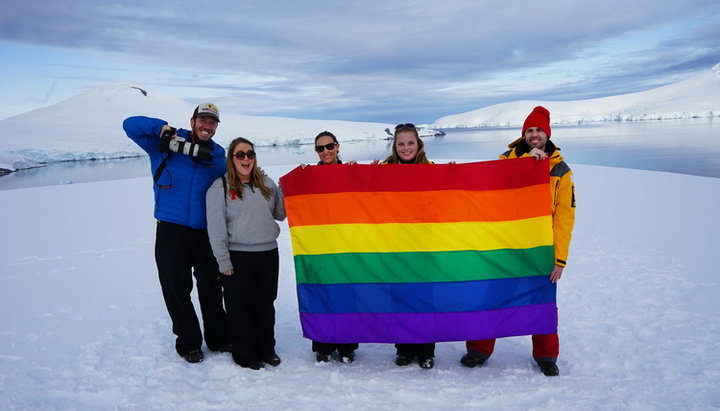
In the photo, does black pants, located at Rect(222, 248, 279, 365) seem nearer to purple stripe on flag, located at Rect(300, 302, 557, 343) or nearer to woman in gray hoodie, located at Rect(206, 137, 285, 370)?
woman in gray hoodie, located at Rect(206, 137, 285, 370)

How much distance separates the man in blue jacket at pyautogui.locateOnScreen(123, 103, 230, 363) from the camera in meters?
3.27

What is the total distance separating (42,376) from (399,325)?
2546 millimetres

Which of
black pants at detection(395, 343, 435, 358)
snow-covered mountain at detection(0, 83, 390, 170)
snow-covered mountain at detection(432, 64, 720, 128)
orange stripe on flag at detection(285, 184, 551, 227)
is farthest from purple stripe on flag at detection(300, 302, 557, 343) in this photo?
snow-covered mountain at detection(432, 64, 720, 128)

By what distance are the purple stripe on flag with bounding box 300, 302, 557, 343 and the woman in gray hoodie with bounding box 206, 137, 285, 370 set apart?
1.54 ft

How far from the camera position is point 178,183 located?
3279 millimetres

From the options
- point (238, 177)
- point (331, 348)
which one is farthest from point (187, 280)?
point (331, 348)

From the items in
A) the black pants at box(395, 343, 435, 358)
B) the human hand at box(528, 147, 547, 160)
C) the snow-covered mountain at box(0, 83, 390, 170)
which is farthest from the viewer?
the snow-covered mountain at box(0, 83, 390, 170)

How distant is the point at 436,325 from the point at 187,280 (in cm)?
184

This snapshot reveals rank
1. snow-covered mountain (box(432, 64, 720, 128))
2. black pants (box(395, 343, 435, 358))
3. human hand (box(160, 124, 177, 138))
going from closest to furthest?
human hand (box(160, 124, 177, 138)) → black pants (box(395, 343, 435, 358)) → snow-covered mountain (box(432, 64, 720, 128))

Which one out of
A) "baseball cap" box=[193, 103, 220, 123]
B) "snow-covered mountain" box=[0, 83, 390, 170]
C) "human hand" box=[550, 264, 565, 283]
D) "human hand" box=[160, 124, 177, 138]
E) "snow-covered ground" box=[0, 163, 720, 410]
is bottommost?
"snow-covered ground" box=[0, 163, 720, 410]

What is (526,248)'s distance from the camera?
125 inches

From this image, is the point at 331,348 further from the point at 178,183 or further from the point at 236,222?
the point at 178,183

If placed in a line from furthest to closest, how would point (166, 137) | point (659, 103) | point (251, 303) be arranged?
1. point (659, 103)
2. point (251, 303)
3. point (166, 137)

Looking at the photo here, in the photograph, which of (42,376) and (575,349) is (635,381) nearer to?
(575,349)
